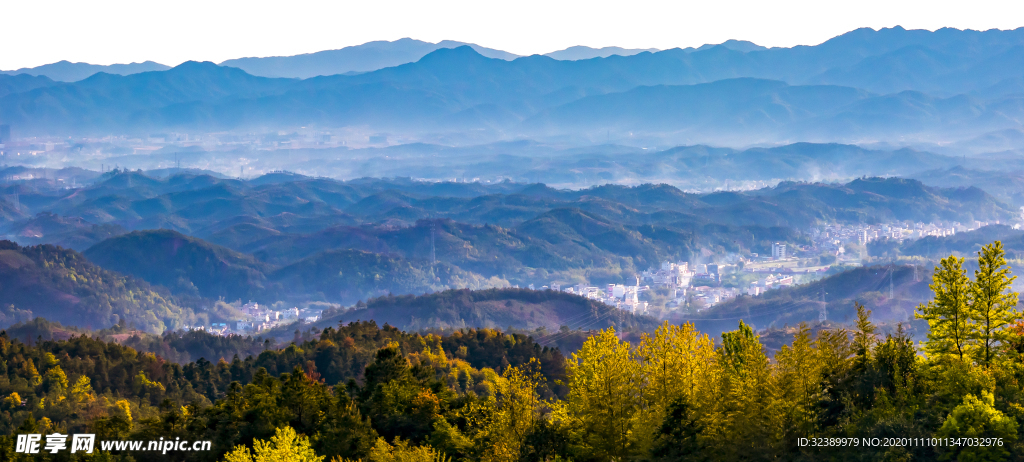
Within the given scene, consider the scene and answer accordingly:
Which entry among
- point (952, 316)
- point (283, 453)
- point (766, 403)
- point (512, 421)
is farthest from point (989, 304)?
point (283, 453)

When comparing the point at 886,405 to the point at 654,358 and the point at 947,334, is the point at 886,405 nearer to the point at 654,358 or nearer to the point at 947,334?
the point at 947,334

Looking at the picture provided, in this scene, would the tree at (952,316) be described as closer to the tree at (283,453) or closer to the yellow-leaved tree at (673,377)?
the yellow-leaved tree at (673,377)

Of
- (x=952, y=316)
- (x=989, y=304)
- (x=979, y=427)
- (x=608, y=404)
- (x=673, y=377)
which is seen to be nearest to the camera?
(x=979, y=427)

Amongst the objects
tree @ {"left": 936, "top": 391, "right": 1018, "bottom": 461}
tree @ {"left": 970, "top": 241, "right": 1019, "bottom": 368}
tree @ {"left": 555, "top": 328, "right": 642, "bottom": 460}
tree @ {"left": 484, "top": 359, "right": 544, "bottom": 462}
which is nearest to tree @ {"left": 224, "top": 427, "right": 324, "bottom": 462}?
tree @ {"left": 484, "top": 359, "right": 544, "bottom": 462}

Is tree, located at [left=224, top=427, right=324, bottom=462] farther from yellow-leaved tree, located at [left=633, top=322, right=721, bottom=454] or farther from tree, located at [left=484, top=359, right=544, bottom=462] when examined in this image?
yellow-leaved tree, located at [left=633, top=322, right=721, bottom=454]

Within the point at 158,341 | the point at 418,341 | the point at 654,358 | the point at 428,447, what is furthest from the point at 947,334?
the point at 158,341

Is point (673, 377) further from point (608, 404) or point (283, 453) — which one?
point (283, 453)

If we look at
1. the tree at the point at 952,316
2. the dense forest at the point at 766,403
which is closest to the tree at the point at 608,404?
the dense forest at the point at 766,403
